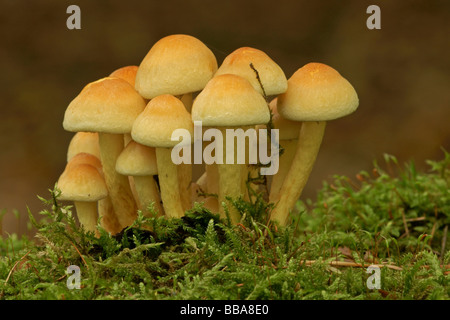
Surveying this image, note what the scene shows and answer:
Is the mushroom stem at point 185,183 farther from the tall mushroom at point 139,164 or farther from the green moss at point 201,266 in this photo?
the green moss at point 201,266

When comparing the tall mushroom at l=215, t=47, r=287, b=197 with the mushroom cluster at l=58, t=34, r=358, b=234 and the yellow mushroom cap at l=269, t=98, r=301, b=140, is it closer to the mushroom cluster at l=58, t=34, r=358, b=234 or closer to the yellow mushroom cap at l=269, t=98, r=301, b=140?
the mushroom cluster at l=58, t=34, r=358, b=234

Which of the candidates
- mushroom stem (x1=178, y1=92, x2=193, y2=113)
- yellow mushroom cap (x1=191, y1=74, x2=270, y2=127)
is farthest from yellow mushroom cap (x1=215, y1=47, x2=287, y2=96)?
mushroom stem (x1=178, y1=92, x2=193, y2=113)

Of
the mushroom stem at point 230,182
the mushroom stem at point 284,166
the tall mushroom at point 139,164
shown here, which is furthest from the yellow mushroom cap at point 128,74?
the mushroom stem at point 284,166

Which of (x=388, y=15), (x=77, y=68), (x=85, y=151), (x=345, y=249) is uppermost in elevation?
(x=388, y=15)

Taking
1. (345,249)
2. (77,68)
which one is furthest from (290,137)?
(77,68)
